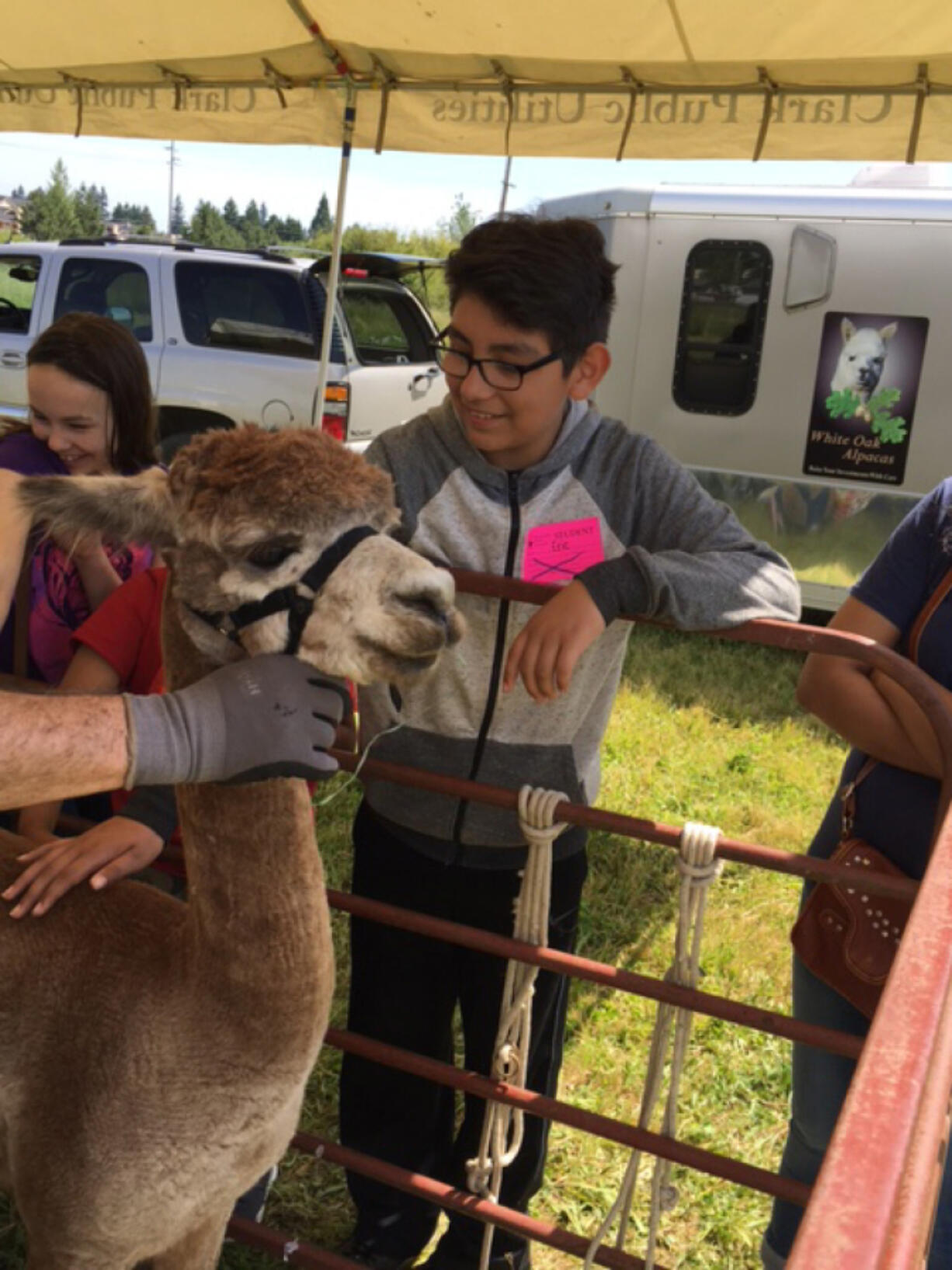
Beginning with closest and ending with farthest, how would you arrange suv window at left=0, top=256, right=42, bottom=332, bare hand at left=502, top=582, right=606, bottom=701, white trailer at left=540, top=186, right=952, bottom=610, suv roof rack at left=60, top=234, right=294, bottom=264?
1. bare hand at left=502, top=582, right=606, bottom=701
2. white trailer at left=540, top=186, right=952, bottom=610
3. suv roof rack at left=60, top=234, right=294, bottom=264
4. suv window at left=0, top=256, right=42, bottom=332

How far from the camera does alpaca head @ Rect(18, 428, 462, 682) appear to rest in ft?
4.86

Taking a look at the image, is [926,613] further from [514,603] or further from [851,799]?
[514,603]

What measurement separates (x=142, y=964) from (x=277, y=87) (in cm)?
417

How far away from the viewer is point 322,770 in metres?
1.49

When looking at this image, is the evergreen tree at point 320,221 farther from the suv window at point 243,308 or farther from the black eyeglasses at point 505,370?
the black eyeglasses at point 505,370

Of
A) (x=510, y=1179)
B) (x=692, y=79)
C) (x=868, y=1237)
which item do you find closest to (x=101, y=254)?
(x=692, y=79)

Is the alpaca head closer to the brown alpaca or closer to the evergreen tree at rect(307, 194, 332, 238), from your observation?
the brown alpaca

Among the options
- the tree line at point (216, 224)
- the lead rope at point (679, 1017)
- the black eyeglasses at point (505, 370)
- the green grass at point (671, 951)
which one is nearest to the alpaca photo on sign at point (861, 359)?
the green grass at point (671, 951)

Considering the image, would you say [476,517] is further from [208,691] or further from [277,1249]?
[277,1249]

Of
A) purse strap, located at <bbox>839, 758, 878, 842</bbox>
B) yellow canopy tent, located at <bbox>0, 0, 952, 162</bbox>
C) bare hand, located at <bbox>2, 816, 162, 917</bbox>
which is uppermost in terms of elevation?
yellow canopy tent, located at <bbox>0, 0, 952, 162</bbox>

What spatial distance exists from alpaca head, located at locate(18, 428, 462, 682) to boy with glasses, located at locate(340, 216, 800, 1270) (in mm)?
333

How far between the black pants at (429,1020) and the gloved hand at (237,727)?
80 centimetres

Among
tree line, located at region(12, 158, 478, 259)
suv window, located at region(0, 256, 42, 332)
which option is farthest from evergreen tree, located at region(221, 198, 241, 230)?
suv window, located at region(0, 256, 42, 332)

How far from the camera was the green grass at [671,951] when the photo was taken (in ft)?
9.51
